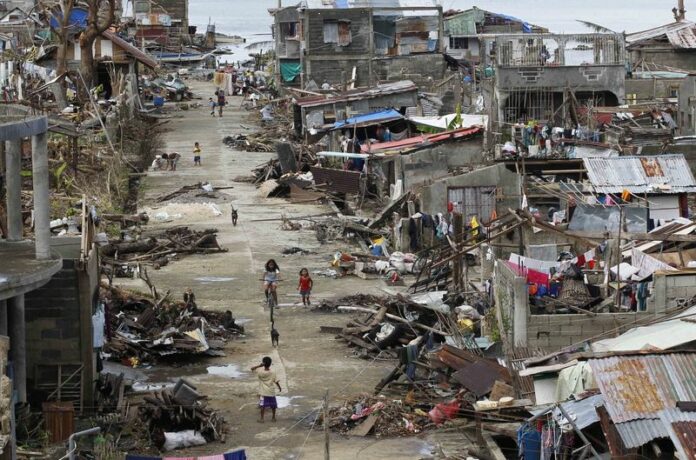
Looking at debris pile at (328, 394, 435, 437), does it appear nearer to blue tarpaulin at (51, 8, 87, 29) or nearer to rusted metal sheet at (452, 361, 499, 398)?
rusted metal sheet at (452, 361, 499, 398)

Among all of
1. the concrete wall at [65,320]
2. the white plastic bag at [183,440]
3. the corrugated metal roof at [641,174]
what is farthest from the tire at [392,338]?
the corrugated metal roof at [641,174]

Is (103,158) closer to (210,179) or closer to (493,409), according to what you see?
(210,179)

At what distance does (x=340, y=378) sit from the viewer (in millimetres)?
21953

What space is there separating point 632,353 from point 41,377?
801 centimetres

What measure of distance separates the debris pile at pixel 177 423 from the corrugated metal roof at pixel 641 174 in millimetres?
12799

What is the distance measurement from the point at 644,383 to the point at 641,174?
15.2m

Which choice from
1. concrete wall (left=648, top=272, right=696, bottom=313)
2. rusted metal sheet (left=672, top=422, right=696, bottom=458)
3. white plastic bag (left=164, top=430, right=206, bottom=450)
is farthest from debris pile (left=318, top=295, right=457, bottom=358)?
rusted metal sheet (left=672, top=422, right=696, bottom=458)

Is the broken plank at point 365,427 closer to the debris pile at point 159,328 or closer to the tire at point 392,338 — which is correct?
the tire at point 392,338

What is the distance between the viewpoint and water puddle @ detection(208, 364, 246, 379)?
22.1m

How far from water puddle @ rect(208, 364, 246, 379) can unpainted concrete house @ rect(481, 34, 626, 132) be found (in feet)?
72.9

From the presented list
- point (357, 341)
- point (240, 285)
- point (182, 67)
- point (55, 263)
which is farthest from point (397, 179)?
point (182, 67)

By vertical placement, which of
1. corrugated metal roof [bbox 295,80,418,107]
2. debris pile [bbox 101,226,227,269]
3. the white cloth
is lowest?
debris pile [bbox 101,226,227,269]

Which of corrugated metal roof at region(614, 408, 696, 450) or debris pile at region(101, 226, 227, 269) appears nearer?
corrugated metal roof at region(614, 408, 696, 450)

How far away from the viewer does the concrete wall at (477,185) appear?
1251 inches
